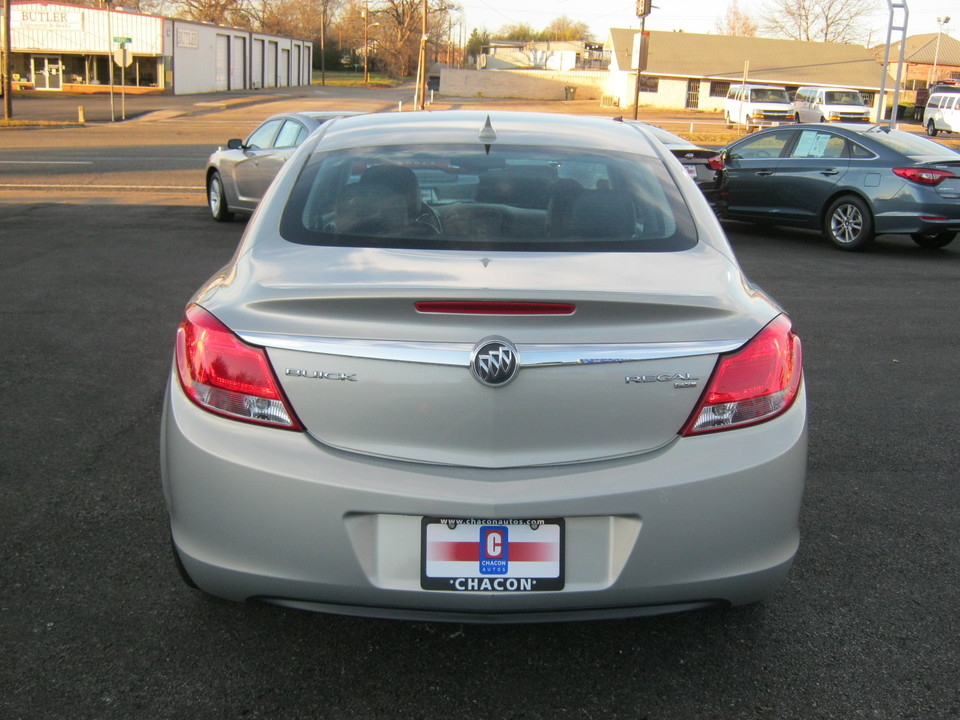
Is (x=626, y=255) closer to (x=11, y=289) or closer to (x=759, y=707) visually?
(x=759, y=707)

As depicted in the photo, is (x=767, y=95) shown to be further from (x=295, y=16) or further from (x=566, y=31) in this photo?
(x=566, y=31)

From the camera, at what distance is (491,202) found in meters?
3.32

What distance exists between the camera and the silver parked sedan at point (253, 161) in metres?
11.5

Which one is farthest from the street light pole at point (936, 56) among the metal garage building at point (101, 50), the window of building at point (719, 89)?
the metal garage building at point (101, 50)

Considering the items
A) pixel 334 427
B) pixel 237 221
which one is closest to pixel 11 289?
pixel 237 221

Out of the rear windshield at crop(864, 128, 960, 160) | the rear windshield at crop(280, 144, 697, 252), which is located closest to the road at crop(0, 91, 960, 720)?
the rear windshield at crop(280, 144, 697, 252)

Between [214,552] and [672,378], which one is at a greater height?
[672,378]

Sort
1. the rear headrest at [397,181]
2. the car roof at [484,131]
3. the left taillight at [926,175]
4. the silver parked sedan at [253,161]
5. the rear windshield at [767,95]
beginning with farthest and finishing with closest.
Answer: the rear windshield at [767,95] → the silver parked sedan at [253,161] → the left taillight at [926,175] → the car roof at [484,131] → the rear headrest at [397,181]

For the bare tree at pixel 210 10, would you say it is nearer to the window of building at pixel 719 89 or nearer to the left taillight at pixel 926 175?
the window of building at pixel 719 89

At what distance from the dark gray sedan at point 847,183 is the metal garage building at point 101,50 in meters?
47.5

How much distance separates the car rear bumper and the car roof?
153cm

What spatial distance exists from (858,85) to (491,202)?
7325 centimetres

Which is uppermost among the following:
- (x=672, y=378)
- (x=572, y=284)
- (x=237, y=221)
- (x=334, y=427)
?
(x=572, y=284)

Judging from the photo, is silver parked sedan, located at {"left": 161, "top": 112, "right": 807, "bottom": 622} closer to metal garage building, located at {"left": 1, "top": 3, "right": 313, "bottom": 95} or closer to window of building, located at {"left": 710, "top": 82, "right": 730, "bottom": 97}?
metal garage building, located at {"left": 1, "top": 3, "right": 313, "bottom": 95}
